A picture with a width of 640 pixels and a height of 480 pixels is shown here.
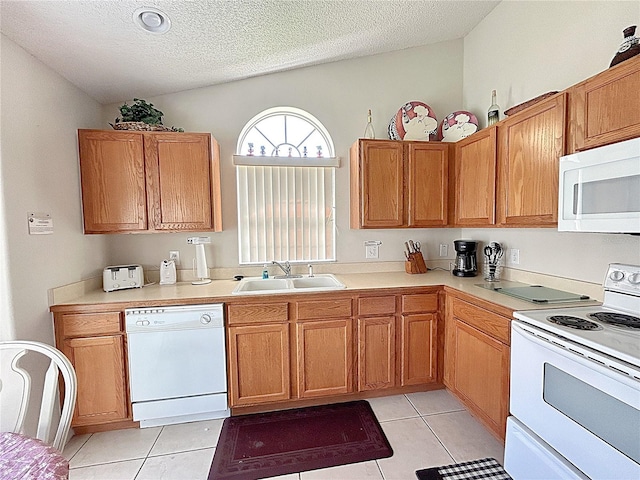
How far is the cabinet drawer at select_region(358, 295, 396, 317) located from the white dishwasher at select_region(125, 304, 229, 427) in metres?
1.01

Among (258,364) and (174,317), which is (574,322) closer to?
(258,364)

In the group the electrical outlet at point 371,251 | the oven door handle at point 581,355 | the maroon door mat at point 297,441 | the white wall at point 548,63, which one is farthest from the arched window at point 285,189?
the oven door handle at point 581,355

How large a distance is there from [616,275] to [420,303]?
3.71ft

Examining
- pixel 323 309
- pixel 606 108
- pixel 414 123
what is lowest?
pixel 323 309

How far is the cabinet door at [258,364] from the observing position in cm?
212

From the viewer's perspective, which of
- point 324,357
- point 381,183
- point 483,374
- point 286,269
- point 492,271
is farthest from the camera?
point 286,269

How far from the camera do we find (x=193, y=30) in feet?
5.81

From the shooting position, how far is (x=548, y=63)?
81.9 inches

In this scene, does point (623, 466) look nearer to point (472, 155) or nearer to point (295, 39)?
point (472, 155)

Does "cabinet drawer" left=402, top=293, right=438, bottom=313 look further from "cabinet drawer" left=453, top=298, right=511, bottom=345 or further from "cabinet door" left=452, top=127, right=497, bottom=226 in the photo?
"cabinet door" left=452, top=127, right=497, bottom=226

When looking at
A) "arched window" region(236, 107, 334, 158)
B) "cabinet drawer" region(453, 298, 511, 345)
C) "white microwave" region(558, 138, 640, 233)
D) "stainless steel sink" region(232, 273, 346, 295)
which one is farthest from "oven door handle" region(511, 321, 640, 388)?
"arched window" region(236, 107, 334, 158)

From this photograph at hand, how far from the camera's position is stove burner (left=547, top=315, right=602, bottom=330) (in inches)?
53.3

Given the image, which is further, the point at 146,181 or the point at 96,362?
the point at 146,181

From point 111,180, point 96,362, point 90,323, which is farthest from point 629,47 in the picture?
point 96,362
